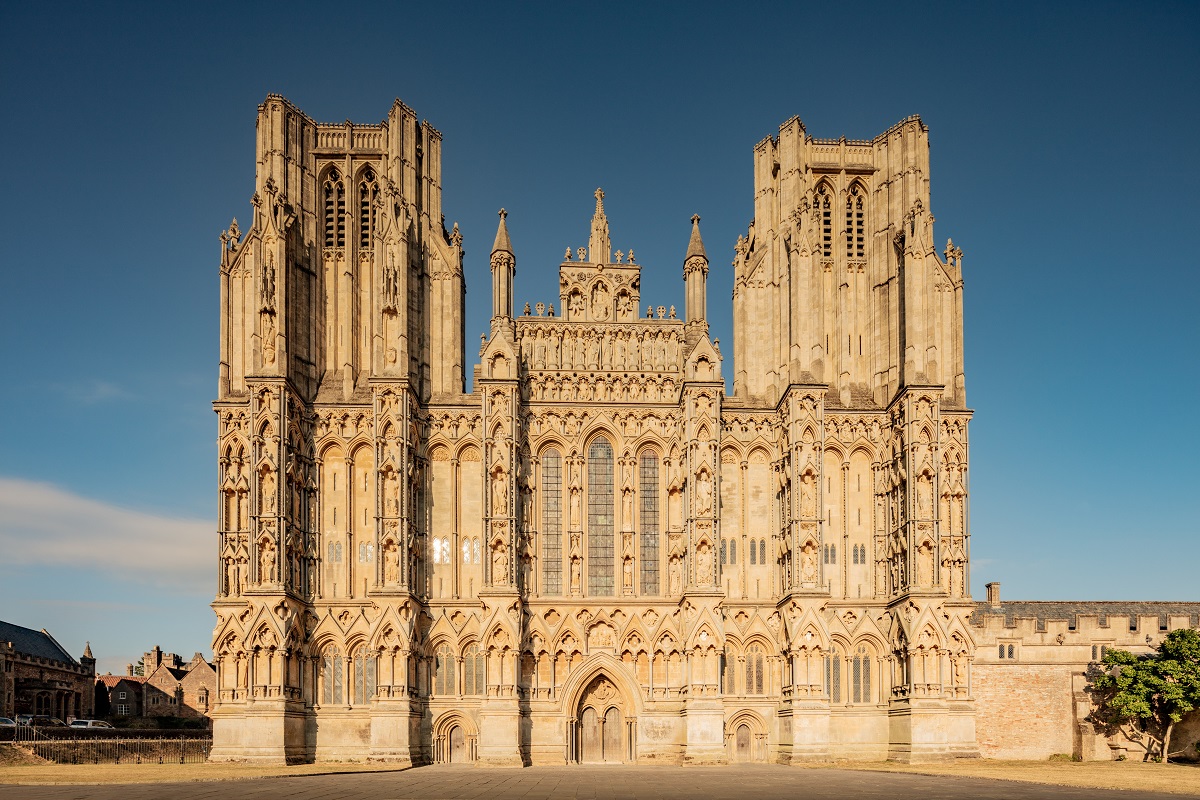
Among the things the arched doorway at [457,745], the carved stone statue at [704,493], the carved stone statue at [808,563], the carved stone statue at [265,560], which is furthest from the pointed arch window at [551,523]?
the carved stone statue at [265,560]

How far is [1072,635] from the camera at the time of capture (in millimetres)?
54438

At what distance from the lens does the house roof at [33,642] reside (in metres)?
88.6

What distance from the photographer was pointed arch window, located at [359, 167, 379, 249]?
57.7m

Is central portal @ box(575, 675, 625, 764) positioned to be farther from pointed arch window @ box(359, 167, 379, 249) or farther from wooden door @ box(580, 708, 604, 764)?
pointed arch window @ box(359, 167, 379, 249)

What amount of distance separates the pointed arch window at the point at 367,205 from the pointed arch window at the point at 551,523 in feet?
49.6

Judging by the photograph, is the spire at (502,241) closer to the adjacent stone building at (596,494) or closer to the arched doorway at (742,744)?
the adjacent stone building at (596,494)

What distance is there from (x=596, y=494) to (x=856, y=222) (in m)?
20.5

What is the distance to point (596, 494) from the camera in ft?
181

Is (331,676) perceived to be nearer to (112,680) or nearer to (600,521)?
(600,521)

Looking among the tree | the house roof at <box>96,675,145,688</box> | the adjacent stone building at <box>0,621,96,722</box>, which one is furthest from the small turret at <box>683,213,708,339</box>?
the house roof at <box>96,675,145,688</box>

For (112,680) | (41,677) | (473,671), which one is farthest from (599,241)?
(112,680)

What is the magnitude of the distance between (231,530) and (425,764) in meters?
14.2

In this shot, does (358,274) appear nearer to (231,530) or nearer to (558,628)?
(231,530)

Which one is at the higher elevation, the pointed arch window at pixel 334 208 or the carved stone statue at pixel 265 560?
the pointed arch window at pixel 334 208
